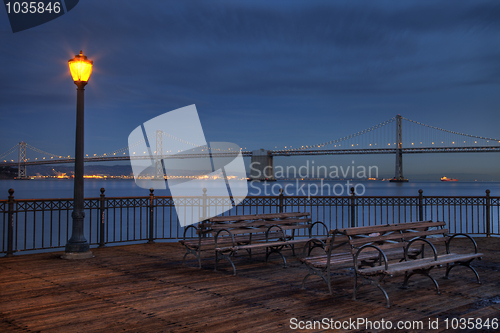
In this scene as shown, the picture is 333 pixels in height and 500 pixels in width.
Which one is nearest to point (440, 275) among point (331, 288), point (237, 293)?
point (331, 288)

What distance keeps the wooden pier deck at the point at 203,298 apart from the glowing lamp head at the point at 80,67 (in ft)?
11.7

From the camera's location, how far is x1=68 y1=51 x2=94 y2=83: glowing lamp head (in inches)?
292

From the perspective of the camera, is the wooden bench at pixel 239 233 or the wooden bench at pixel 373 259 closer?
the wooden bench at pixel 373 259

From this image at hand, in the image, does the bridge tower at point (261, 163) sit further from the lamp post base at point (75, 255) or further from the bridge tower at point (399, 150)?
the lamp post base at point (75, 255)

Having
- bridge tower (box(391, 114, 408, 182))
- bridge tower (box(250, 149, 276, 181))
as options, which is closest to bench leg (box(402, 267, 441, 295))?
bridge tower (box(250, 149, 276, 181))

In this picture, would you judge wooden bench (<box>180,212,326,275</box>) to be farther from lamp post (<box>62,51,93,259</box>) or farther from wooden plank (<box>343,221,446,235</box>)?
lamp post (<box>62,51,93,259</box>)

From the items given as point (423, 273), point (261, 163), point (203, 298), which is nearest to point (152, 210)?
point (203, 298)

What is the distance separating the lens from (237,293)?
4875mm

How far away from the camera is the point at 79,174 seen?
7379 mm

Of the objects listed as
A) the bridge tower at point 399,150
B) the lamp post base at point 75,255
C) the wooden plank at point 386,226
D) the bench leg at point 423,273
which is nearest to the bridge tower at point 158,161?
the lamp post base at point 75,255

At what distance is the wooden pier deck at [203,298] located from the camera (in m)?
3.84

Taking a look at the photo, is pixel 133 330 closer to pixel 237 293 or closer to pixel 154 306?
pixel 154 306

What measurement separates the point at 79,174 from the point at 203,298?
414cm

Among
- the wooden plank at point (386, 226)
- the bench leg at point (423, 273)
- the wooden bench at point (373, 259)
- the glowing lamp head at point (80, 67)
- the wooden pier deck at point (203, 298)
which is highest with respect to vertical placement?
the glowing lamp head at point (80, 67)
